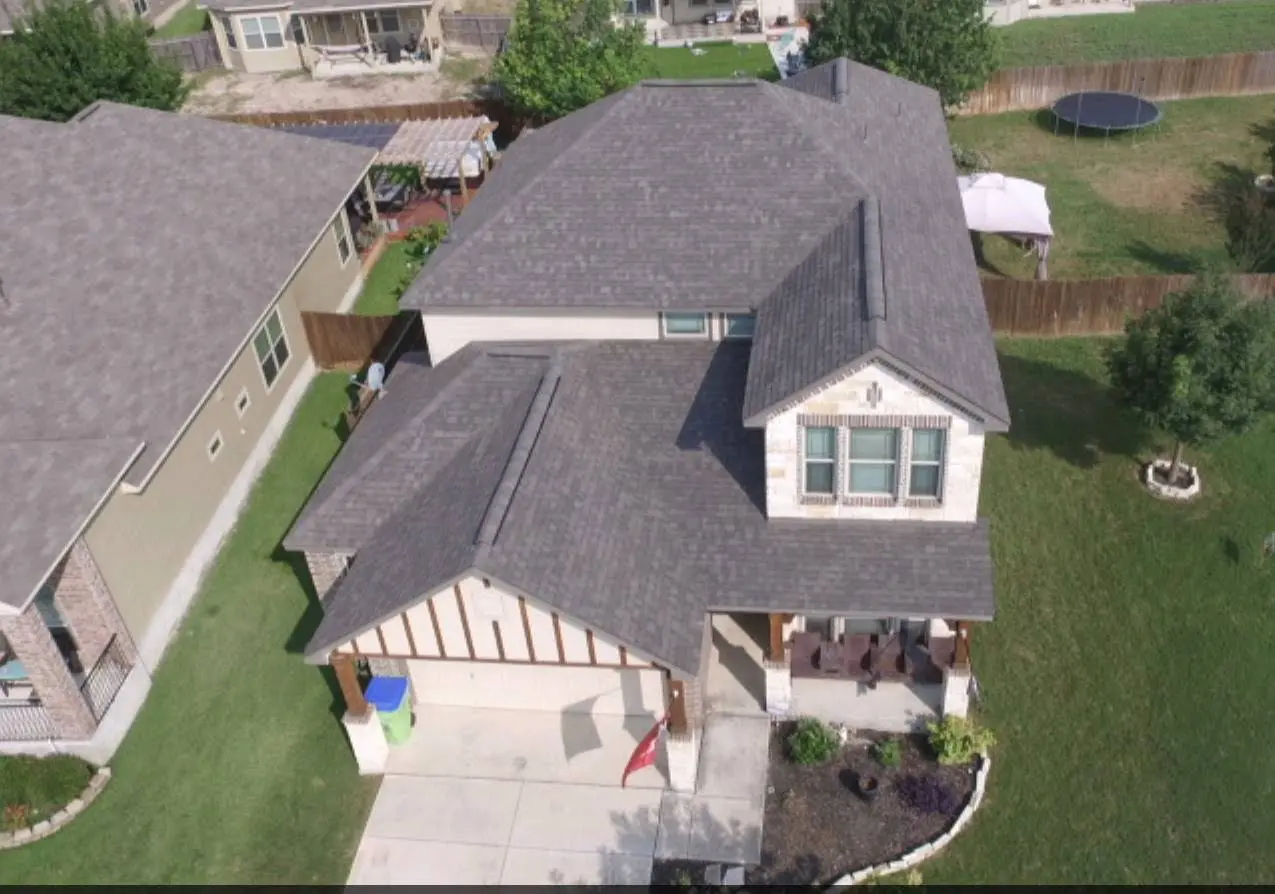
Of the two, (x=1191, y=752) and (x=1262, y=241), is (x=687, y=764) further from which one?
(x=1262, y=241)

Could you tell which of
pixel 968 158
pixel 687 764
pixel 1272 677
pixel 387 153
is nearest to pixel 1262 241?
pixel 968 158

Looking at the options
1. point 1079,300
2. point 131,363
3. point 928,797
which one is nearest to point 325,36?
point 131,363

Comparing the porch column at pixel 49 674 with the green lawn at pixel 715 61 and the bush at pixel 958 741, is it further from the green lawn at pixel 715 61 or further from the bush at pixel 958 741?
the green lawn at pixel 715 61

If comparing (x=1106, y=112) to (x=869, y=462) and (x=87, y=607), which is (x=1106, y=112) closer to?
(x=869, y=462)

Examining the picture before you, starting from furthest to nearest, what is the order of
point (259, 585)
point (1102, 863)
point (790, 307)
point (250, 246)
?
1. point (250, 246)
2. point (259, 585)
3. point (790, 307)
4. point (1102, 863)

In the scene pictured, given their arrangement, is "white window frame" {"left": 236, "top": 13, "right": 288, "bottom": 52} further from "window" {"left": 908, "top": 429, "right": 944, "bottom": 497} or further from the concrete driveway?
"window" {"left": 908, "top": 429, "right": 944, "bottom": 497}

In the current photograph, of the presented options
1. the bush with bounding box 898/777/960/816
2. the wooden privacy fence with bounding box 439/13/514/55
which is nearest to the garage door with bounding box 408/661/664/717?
the bush with bounding box 898/777/960/816

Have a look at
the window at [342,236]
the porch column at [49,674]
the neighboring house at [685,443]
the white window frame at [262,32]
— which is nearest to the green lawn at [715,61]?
the white window frame at [262,32]
